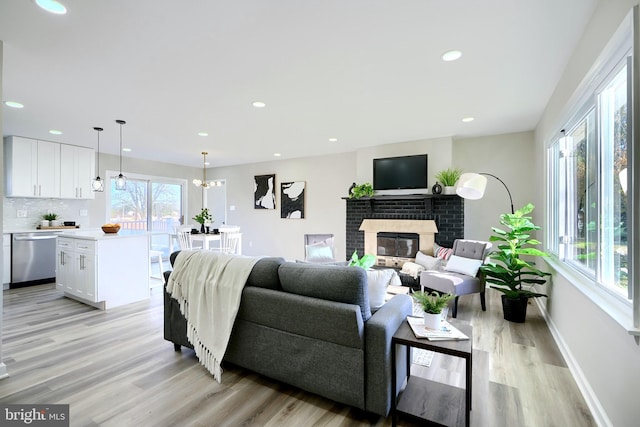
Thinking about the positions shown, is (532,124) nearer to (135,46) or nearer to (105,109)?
(135,46)

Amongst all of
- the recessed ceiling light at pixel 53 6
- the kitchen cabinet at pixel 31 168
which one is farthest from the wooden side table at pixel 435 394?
the kitchen cabinet at pixel 31 168

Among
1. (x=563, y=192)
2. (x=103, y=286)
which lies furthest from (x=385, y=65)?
(x=103, y=286)

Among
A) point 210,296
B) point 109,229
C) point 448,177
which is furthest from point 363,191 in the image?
point 109,229

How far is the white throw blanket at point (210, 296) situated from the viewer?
87.7 inches

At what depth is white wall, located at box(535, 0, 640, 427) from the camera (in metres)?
1.47

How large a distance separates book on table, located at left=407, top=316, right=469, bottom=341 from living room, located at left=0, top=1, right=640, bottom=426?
75cm

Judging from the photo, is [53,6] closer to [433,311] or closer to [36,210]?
[433,311]

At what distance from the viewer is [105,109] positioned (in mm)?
3619

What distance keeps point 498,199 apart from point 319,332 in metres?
4.36

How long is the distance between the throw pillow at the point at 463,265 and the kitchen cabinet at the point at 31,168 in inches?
266

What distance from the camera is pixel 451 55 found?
2391 millimetres

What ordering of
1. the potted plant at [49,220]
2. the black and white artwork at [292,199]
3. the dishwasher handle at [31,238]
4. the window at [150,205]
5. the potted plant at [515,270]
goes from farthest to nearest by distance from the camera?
the black and white artwork at [292,199]
the window at [150,205]
the potted plant at [49,220]
the dishwasher handle at [31,238]
the potted plant at [515,270]

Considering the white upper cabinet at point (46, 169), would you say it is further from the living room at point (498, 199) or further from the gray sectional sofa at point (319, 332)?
Result: the gray sectional sofa at point (319, 332)

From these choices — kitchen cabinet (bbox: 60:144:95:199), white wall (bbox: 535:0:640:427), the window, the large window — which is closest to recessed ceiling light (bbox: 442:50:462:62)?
white wall (bbox: 535:0:640:427)
